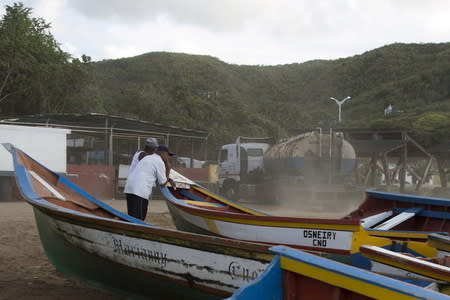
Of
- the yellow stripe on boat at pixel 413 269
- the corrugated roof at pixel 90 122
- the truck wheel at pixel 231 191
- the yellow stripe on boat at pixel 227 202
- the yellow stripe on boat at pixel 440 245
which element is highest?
the corrugated roof at pixel 90 122

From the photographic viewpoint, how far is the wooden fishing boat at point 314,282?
2.37m

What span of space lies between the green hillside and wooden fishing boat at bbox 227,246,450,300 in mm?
32528

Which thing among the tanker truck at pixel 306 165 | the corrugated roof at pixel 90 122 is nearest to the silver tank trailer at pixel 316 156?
the tanker truck at pixel 306 165

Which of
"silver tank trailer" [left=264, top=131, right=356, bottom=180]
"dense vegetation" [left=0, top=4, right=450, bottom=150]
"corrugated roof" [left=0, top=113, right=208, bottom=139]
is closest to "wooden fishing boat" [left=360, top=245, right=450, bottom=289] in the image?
"silver tank trailer" [left=264, top=131, right=356, bottom=180]

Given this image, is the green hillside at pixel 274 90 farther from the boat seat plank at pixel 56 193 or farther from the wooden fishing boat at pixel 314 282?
the wooden fishing boat at pixel 314 282

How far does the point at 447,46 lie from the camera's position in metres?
97.5

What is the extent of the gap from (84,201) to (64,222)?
1.89 metres

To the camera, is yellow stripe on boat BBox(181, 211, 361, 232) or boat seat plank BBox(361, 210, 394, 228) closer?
yellow stripe on boat BBox(181, 211, 361, 232)

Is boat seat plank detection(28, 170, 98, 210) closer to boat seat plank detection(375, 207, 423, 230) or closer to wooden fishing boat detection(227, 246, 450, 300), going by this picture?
boat seat plank detection(375, 207, 423, 230)

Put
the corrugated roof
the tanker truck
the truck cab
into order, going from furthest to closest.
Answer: the corrugated roof → the truck cab → the tanker truck

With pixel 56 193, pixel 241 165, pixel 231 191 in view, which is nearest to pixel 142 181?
pixel 56 193

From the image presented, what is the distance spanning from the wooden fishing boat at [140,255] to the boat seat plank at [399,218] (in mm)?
3094

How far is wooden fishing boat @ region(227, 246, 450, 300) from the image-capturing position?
2373 mm

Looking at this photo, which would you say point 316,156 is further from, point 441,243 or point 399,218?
point 441,243
